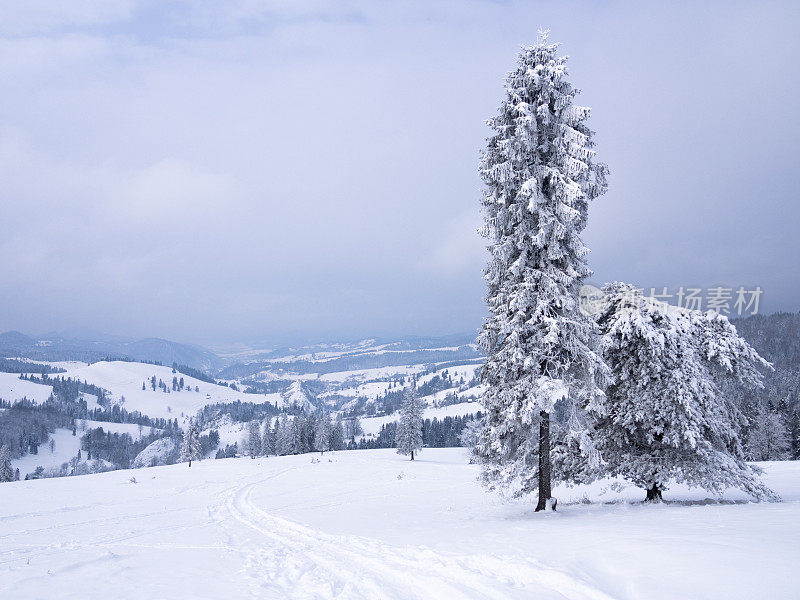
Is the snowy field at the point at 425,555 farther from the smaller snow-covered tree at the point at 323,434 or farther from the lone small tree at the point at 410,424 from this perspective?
the smaller snow-covered tree at the point at 323,434

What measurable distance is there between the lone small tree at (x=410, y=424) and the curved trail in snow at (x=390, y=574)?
6708cm

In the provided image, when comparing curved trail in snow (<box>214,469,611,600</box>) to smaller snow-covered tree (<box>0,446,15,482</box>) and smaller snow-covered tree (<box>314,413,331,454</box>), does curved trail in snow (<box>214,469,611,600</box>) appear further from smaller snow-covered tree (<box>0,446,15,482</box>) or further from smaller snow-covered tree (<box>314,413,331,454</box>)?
smaller snow-covered tree (<box>0,446,15,482</box>)

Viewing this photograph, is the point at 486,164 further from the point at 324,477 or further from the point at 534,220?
the point at 324,477

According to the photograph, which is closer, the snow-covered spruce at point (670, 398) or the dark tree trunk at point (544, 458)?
the dark tree trunk at point (544, 458)

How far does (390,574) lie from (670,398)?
499 inches

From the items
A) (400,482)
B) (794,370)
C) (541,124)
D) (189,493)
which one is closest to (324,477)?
(400,482)

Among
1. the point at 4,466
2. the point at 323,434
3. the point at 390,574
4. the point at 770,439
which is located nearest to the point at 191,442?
the point at 323,434

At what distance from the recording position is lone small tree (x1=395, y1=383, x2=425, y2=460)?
78.8 metres

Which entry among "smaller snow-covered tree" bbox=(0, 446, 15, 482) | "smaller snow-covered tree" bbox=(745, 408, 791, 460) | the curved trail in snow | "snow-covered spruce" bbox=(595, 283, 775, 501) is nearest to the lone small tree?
"smaller snow-covered tree" bbox=(745, 408, 791, 460)

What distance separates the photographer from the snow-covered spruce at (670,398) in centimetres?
1585

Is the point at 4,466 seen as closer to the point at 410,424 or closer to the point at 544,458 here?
the point at 410,424

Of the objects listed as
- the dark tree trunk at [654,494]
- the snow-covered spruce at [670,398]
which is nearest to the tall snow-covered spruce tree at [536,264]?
the snow-covered spruce at [670,398]

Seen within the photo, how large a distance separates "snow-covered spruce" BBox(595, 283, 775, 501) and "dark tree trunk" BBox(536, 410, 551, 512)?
9.63ft

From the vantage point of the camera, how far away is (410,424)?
7944 centimetres
